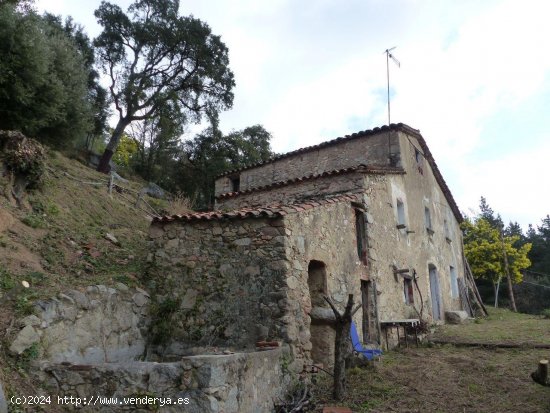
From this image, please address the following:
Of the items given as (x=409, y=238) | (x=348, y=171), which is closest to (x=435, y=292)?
(x=409, y=238)

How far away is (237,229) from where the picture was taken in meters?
7.58

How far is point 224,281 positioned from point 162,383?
2.63 meters

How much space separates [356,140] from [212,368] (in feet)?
34.0

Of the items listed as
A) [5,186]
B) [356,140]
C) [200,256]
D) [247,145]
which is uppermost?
[247,145]

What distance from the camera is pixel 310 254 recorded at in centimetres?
779

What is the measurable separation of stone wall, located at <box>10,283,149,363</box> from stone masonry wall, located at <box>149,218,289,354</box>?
0.61 m

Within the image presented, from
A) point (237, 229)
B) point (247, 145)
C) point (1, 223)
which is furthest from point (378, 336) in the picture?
point (247, 145)

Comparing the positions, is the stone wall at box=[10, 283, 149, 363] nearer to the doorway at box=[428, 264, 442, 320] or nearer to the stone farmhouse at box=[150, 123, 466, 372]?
the stone farmhouse at box=[150, 123, 466, 372]

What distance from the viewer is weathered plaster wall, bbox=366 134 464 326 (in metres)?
10.6

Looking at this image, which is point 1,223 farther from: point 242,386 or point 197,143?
point 197,143

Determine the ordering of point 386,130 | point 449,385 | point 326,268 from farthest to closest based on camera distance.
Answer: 1. point 386,130
2. point 326,268
3. point 449,385

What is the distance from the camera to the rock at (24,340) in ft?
16.8

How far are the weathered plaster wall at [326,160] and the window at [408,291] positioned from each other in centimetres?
373

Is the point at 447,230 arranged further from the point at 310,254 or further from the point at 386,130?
the point at 310,254
